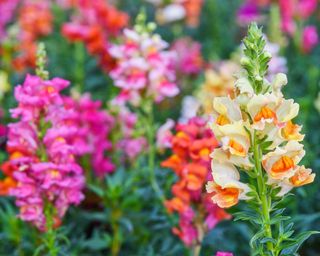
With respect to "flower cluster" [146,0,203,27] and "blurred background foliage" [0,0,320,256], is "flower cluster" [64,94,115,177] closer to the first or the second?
"blurred background foliage" [0,0,320,256]

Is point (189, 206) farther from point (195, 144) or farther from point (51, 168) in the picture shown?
A: point (51, 168)

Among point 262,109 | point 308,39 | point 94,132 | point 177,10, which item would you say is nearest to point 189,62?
point 177,10

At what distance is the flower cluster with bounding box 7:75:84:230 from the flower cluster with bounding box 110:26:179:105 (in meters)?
0.71

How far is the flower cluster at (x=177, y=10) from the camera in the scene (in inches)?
228

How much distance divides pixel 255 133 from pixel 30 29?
3855 mm

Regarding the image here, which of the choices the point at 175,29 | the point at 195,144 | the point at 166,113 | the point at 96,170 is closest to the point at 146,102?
the point at 96,170

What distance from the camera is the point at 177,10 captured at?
5.79 m

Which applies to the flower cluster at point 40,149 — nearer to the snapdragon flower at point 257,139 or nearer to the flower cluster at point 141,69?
the flower cluster at point 141,69

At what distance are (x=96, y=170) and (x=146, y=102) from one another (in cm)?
49

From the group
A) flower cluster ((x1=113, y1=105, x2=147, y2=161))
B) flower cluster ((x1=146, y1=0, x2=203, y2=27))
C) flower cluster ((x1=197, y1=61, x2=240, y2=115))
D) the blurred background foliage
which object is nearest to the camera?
the blurred background foliage

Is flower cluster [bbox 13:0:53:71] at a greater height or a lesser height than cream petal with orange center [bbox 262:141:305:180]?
greater

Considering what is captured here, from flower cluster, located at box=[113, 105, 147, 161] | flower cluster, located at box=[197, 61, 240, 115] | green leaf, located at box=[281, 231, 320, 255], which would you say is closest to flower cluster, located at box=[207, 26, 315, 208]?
green leaf, located at box=[281, 231, 320, 255]

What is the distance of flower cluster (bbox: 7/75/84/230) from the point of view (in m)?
2.99

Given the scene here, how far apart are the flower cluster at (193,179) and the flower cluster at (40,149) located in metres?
0.44
